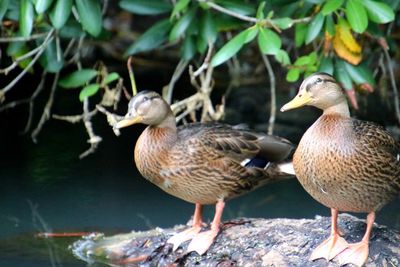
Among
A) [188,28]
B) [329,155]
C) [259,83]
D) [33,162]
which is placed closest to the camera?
A: [329,155]

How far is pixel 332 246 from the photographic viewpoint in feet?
14.7

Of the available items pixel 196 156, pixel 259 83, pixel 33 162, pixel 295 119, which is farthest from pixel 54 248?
pixel 259 83

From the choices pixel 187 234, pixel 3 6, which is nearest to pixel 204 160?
pixel 187 234

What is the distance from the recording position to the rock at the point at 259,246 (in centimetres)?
456

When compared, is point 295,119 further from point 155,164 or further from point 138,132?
point 155,164

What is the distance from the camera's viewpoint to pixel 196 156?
16.3 feet

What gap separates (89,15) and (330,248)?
2292 mm

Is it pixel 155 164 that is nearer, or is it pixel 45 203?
pixel 155 164

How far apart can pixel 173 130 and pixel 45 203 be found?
155 centimetres

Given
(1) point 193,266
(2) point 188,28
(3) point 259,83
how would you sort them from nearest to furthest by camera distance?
(1) point 193,266 < (2) point 188,28 < (3) point 259,83

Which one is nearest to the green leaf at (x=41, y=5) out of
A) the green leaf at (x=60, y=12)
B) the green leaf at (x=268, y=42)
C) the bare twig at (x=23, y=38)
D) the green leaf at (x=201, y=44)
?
the green leaf at (x=60, y=12)

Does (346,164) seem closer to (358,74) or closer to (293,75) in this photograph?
(293,75)

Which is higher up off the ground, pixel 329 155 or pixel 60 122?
pixel 329 155

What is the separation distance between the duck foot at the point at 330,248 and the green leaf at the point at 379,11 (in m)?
1.42
